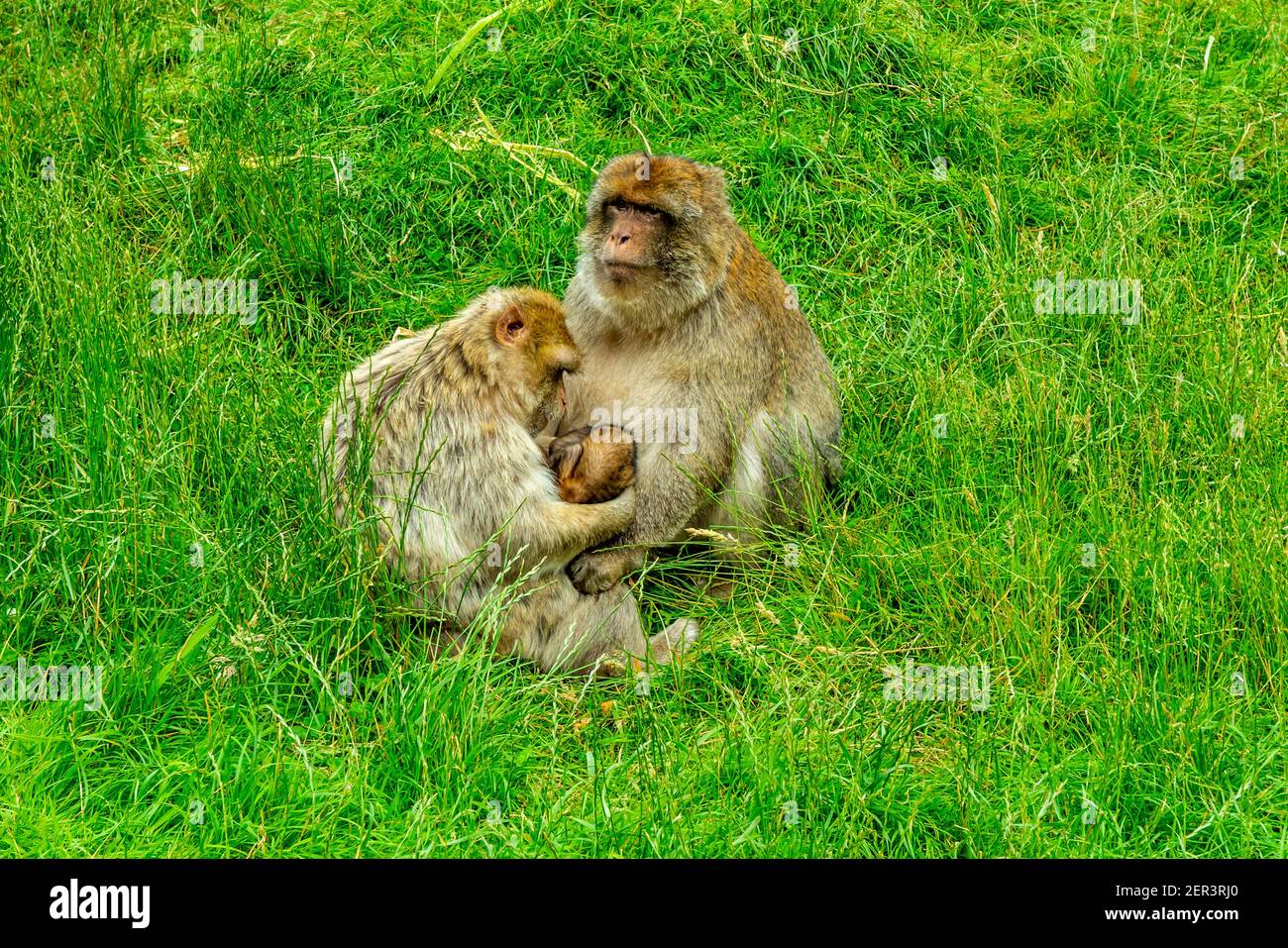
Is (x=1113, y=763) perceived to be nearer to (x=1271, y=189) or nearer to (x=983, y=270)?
(x=983, y=270)

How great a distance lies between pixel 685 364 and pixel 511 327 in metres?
0.84

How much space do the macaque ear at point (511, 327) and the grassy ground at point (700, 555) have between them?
0.89 meters

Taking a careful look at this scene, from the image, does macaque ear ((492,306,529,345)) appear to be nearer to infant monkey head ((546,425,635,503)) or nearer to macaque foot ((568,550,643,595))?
infant monkey head ((546,425,635,503))

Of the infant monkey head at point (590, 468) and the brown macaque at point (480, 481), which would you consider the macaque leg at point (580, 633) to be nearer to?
the brown macaque at point (480, 481)

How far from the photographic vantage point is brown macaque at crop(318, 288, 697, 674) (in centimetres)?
496

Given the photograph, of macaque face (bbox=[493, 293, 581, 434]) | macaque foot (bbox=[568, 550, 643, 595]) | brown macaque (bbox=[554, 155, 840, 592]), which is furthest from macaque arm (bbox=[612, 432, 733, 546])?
macaque face (bbox=[493, 293, 581, 434])

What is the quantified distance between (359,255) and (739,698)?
3.35 m

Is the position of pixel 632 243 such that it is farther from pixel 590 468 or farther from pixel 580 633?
pixel 580 633

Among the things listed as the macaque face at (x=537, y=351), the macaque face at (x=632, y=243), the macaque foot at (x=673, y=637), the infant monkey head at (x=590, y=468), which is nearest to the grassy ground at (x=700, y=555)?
the macaque foot at (x=673, y=637)

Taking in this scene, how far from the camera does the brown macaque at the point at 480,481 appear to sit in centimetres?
496

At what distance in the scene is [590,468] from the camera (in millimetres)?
5512

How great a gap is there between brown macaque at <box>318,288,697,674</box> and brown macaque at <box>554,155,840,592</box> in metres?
0.27

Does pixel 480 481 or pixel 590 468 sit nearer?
pixel 480 481

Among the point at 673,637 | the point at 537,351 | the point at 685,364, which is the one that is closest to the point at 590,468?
the point at 537,351
